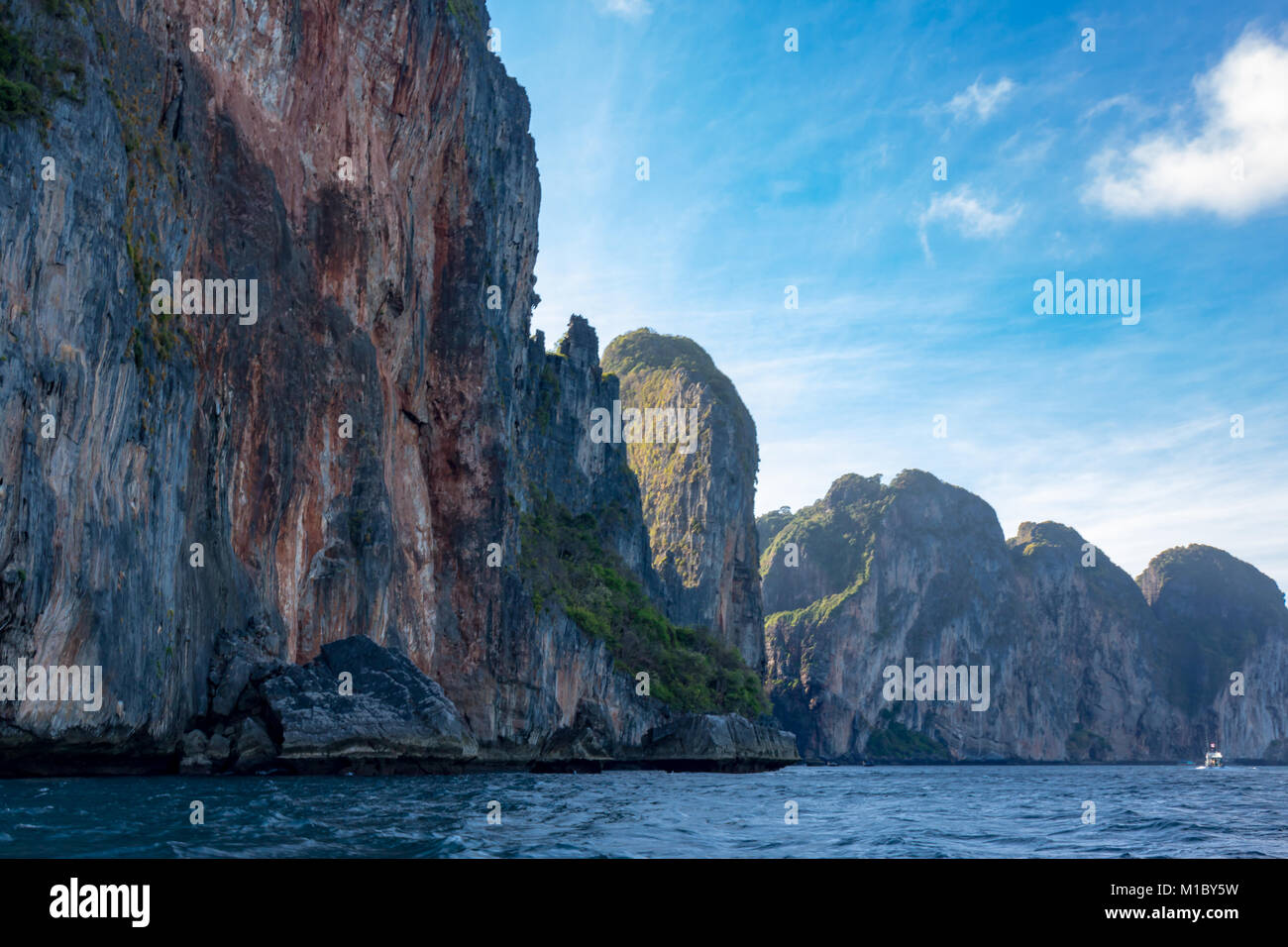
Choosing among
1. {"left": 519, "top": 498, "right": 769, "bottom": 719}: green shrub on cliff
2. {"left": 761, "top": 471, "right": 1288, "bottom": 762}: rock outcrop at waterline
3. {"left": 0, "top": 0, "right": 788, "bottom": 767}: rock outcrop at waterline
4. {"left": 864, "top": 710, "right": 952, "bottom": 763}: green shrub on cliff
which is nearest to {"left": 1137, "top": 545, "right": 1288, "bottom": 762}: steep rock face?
{"left": 761, "top": 471, "right": 1288, "bottom": 762}: rock outcrop at waterline

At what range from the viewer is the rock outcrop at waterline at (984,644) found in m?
172

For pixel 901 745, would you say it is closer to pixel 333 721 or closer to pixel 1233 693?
pixel 1233 693

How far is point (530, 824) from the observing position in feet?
65.2

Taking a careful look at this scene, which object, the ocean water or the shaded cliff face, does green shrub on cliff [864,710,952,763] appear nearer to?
the shaded cliff face

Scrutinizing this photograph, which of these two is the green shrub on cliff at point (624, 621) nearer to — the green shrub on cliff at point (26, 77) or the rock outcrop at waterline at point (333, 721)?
the rock outcrop at waterline at point (333, 721)

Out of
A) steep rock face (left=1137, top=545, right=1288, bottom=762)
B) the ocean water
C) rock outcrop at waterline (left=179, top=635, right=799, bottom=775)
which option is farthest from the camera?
steep rock face (left=1137, top=545, right=1288, bottom=762)

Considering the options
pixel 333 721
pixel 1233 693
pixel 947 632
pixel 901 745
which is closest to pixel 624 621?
pixel 333 721

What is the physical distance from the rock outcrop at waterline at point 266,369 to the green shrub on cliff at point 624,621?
355cm

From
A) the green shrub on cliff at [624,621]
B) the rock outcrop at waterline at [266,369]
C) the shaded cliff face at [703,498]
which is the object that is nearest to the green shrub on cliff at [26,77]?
the rock outcrop at waterline at [266,369]

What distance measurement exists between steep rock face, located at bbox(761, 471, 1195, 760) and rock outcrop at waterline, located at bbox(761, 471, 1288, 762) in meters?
0.26

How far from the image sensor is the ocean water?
14262 mm

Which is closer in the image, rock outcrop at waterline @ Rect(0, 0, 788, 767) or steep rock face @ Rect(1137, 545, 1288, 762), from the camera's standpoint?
rock outcrop at waterline @ Rect(0, 0, 788, 767)
